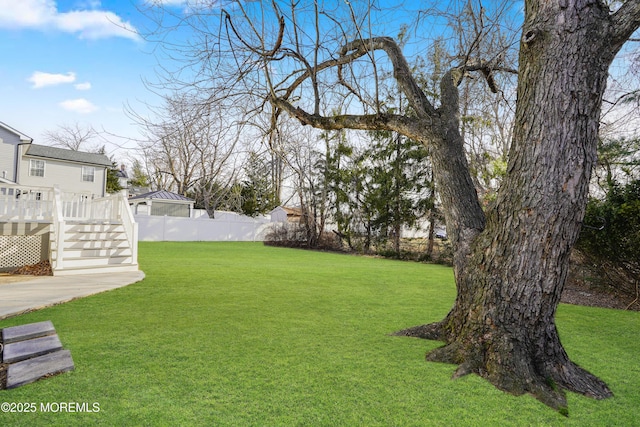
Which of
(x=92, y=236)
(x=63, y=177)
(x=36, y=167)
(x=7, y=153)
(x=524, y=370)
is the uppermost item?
(x=7, y=153)

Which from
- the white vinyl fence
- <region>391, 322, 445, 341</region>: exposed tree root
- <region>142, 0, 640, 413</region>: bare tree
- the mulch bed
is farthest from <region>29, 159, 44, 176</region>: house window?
<region>142, 0, 640, 413</region>: bare tree

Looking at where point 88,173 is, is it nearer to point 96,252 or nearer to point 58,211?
point 58,211

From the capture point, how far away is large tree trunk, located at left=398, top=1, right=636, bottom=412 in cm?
253

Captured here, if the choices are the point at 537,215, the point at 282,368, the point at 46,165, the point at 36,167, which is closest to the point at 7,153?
the point at 36,167

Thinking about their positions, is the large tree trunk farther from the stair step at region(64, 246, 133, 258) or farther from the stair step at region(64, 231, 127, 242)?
the stair step at region(64, 231, 127, 242)

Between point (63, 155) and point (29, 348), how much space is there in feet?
77.1

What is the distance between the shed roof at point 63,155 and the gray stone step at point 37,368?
911 inches

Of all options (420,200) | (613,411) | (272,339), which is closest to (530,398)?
(613,411)

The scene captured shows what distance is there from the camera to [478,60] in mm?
4434

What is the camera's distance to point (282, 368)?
274 cm

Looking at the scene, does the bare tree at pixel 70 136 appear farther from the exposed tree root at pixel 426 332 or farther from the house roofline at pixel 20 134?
the exposed tree root at pixel 426 332

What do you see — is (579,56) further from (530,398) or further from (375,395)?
(375,395)

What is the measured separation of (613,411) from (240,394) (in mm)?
2335

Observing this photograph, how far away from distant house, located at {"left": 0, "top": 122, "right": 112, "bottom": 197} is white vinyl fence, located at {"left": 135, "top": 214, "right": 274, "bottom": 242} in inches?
147
